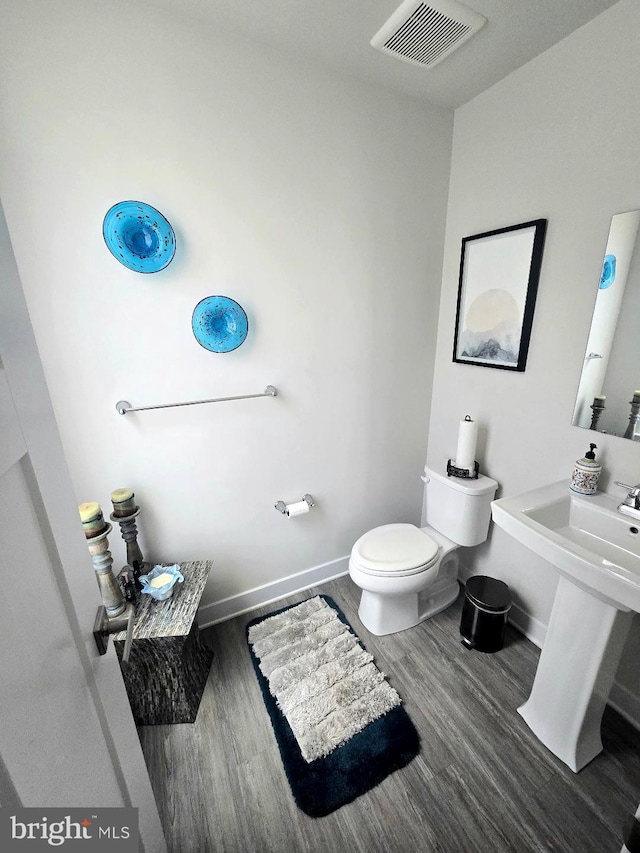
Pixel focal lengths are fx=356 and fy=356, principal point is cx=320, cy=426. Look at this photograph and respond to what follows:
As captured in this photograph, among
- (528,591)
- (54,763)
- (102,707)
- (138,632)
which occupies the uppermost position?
(54,763)

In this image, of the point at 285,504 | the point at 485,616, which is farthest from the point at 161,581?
the point at 485,616

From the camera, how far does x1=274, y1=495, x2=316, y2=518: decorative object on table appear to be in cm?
184

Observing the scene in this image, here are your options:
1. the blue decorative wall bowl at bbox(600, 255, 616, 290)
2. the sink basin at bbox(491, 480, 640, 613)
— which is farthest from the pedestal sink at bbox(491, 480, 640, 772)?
the blue decorative wall bowl at bbox(600, 255, 616, 290)

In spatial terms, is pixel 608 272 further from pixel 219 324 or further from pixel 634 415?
pixel 219 324

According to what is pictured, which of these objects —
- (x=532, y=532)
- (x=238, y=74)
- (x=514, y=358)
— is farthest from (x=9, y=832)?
(x=238, y=74)

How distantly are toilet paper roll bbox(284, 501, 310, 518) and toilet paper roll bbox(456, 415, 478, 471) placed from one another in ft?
2.74

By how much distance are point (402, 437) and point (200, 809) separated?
1.79m

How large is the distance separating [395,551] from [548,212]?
5.31 ft

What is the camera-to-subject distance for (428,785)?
124cm

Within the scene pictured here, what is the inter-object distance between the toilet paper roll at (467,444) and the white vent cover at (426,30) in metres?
1.48

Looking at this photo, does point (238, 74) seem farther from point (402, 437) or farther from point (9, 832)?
point (9, 832)

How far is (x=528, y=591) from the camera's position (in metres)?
1.76

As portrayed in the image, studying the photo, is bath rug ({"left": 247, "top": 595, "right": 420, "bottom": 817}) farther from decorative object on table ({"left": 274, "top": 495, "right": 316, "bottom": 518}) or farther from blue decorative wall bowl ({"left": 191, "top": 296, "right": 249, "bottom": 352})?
blue decorative wall bowl ({"left": 191, "top": 296, "right": 249, "bottom": 352})

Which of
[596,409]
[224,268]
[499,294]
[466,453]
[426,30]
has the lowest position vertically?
[466,453]
